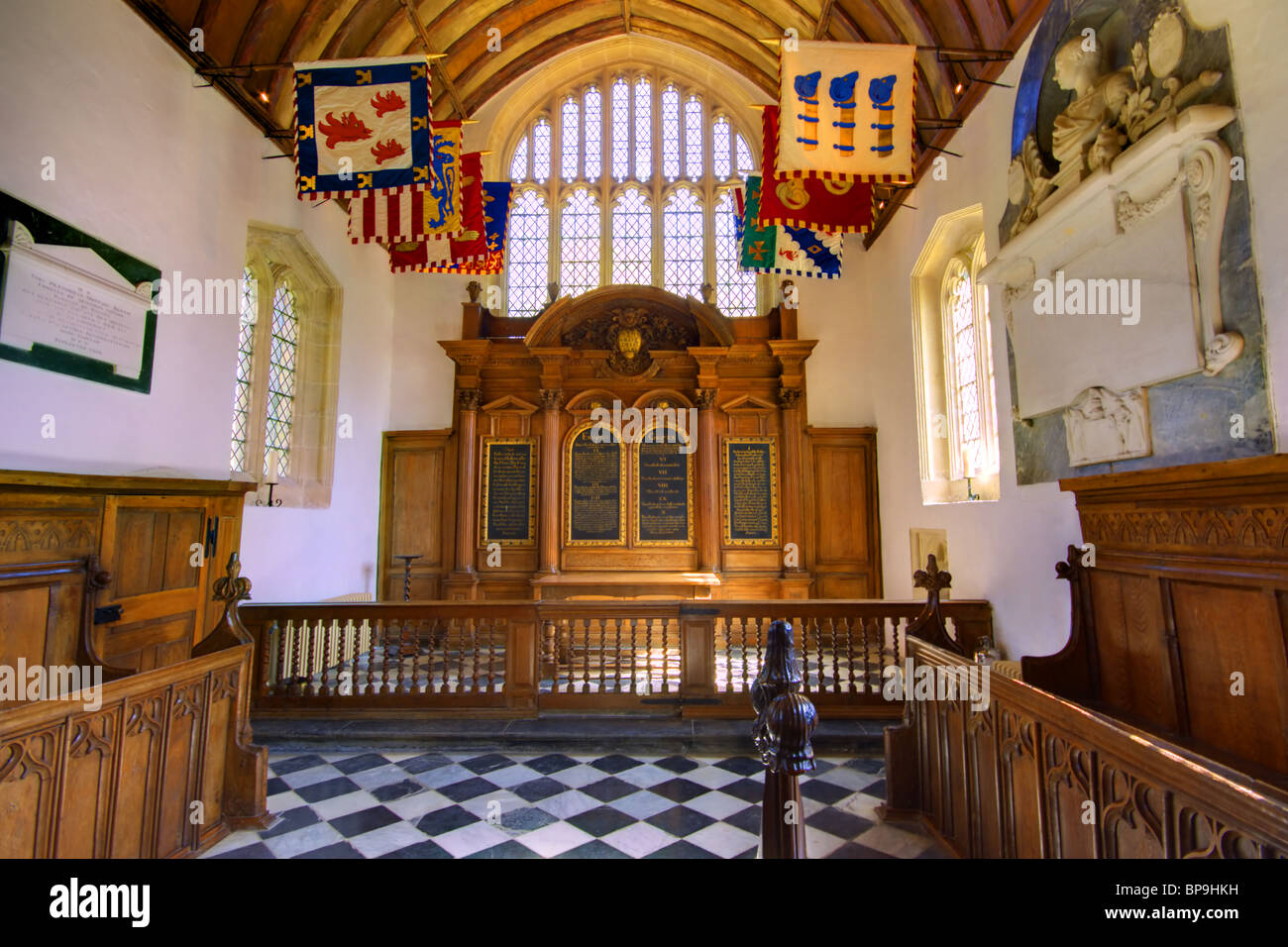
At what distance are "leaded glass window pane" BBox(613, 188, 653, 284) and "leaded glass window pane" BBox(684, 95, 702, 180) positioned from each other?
0.76 m

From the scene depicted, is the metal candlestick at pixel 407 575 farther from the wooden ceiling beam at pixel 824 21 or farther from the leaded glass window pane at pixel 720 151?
the wooden ceiling beam at pixel 824 21

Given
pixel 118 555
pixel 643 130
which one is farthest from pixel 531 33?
pixel 118 555

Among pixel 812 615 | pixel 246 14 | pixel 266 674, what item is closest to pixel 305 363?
pixel 246 14

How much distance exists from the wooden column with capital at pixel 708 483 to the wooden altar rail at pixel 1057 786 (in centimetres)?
456

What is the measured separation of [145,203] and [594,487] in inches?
204

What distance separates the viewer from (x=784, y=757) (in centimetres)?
165

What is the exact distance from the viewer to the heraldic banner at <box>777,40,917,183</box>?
14.8ft

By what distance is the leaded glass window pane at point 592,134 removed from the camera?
360 inches

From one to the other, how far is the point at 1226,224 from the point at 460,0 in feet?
25.4

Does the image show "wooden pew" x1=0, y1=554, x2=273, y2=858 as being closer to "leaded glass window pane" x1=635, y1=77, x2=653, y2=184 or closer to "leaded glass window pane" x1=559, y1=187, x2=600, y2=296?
"leaded glass window pane" x1=559, y1=187, x2=600, y2=296

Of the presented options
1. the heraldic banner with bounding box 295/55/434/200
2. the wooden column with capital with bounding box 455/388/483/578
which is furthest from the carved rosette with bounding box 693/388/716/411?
the heraldic banner with bounding box 295/55/434/200

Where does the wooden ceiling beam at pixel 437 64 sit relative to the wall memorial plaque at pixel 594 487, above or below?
above

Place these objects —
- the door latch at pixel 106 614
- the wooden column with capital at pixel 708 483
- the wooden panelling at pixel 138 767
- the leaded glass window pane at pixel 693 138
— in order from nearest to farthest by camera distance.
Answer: the wooden panelling at pixel 138 767 → the door latch at pixel 106 614 → the wooden column with capital at pixel 708 483 → the leaded glass window pane at pixel 693 138

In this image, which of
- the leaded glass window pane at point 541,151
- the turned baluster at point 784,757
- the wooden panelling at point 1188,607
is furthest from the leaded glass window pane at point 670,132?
the turned baluster at point 784,757
